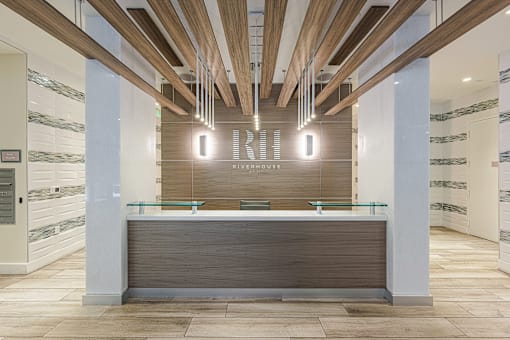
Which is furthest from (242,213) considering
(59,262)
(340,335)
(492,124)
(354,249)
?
(492,124)

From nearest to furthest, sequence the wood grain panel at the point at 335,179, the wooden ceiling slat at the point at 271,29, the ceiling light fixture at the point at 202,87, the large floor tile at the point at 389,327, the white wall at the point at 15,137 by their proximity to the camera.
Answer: the wooden ceiling slat at the point at 271,29
the large floor tile at the point at 389,327
the ceiling light fixture at the point at 202,87
the white wall at the point at 15,137
the wood grain panel at the point at 335,179

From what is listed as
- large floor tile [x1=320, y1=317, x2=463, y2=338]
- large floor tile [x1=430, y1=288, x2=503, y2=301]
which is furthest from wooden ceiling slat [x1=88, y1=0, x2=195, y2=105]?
large floor tile [x1=430, y1=288, x2=503, y2=301]

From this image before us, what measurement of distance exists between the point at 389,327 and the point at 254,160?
416 cm

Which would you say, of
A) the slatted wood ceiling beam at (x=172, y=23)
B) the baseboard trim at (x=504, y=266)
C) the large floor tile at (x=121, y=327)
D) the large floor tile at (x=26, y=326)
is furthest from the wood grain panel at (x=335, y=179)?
the large floor tile at (x=26, y=326)

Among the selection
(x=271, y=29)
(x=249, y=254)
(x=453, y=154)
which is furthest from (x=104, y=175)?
(x=453, y=154)

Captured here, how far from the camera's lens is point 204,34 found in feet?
9.69

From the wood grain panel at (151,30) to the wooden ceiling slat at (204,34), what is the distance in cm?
70

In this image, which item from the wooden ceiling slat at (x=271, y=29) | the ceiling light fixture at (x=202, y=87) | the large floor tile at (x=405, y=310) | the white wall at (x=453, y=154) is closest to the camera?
the wooden ceiling slat at (x=271, y=29)

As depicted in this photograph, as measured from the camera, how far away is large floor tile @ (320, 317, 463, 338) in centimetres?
284

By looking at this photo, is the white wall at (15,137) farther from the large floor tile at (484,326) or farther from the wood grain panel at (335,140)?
the large floor tile at (484,326)

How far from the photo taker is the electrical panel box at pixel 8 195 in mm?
4535

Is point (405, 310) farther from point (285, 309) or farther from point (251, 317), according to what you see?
point (251, 317)

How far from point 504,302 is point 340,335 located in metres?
2.15

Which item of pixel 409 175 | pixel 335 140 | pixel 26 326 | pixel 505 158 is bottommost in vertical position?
pixel 26 326
